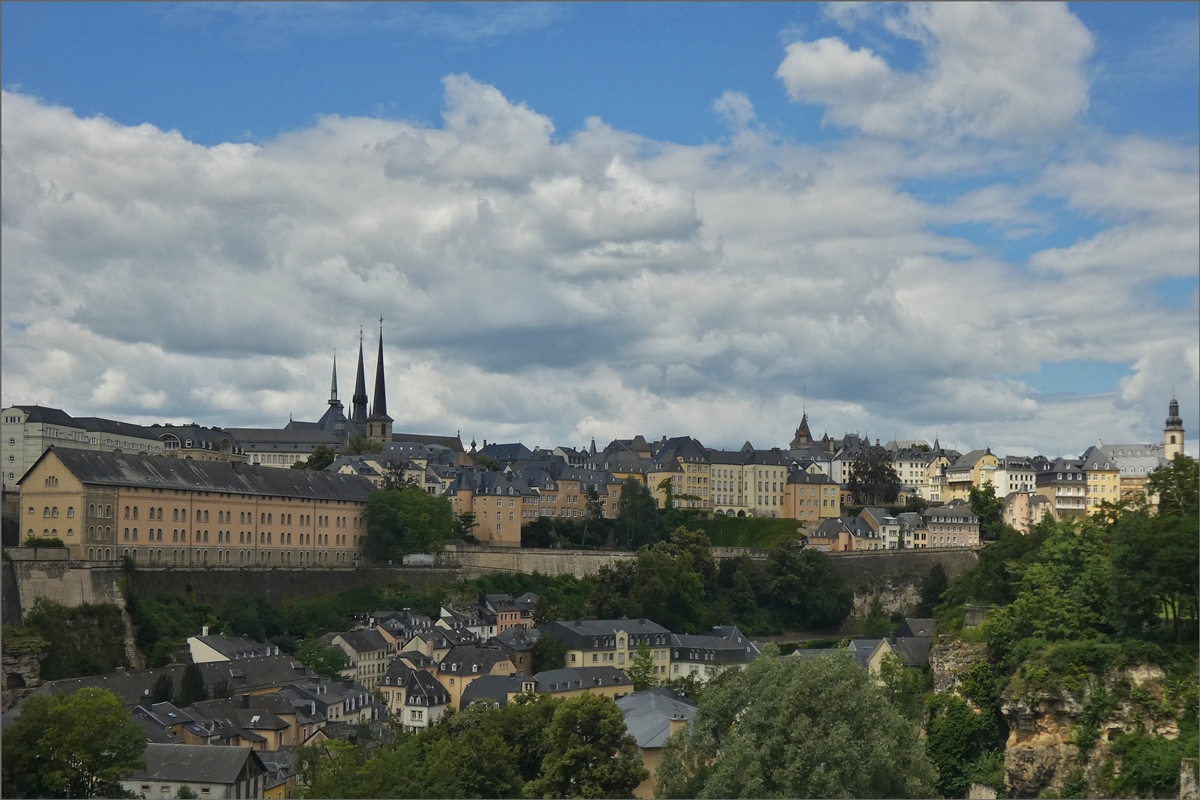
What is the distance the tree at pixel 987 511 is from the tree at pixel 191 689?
7508cm

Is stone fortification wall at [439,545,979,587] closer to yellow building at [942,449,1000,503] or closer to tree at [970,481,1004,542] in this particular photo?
tree at [970,481,1004,542]

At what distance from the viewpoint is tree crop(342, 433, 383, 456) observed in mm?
132750

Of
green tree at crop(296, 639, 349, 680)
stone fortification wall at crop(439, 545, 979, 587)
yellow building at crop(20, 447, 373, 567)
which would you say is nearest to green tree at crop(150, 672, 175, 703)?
green tree at crop(296, 639, 349, 680)

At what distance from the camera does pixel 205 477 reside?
88.3 meters

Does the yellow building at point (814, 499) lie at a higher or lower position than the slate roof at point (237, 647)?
higher

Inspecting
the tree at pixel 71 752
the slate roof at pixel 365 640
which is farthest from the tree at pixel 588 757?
the slate roof at pixel 365 640

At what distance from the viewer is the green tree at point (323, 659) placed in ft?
244

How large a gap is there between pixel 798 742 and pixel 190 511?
195 ft

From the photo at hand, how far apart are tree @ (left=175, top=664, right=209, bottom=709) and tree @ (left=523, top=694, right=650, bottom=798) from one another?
21946mm

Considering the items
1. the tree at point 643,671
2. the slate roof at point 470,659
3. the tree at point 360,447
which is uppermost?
the tree at point 360,447

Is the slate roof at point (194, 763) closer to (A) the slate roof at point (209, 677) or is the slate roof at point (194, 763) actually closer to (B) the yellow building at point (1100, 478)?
(A) the slate roof at point (209, 677)

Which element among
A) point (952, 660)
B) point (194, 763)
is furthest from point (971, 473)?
point (194, 763)

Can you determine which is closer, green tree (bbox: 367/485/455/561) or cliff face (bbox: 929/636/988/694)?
cliff face (bbox: 929/636/988/694)

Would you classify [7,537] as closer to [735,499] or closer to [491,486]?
[491,486]
